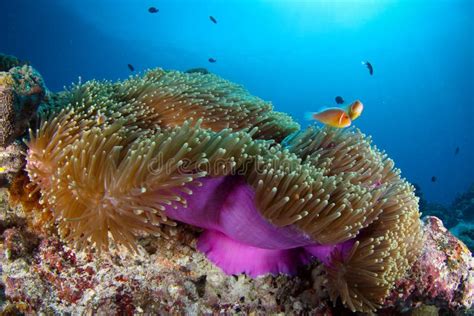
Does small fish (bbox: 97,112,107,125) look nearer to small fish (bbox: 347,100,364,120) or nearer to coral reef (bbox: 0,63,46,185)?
coral reef (bbox: 0,63,46,185)

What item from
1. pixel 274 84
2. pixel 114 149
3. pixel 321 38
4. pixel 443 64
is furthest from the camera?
pixel 274 84

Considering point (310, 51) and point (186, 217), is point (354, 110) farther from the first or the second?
point (310, 51)

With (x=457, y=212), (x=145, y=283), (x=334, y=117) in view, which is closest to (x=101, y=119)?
(x=145, y=283)

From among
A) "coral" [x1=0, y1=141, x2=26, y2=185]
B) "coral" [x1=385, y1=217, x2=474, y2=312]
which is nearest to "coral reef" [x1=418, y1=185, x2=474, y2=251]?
"coral" [x1=385, y1=217, x2=474, y2=312]

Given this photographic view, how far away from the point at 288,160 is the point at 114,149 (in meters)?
1.12

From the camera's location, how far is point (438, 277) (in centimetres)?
294

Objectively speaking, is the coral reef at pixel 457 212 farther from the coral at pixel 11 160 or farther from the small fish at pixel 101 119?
the coral at pixel 11 160

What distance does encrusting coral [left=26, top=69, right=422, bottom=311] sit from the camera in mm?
2041

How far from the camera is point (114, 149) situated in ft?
6.82

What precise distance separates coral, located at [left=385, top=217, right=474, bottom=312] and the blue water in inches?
1490

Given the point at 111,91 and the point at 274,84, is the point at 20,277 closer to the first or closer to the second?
the point at 111,91

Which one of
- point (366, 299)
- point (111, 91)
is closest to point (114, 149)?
point (111, 91)

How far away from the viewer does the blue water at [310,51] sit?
56.1m

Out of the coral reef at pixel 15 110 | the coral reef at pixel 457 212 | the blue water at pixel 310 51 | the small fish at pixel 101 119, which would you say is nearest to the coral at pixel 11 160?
the coral reef at pixel 15 110
